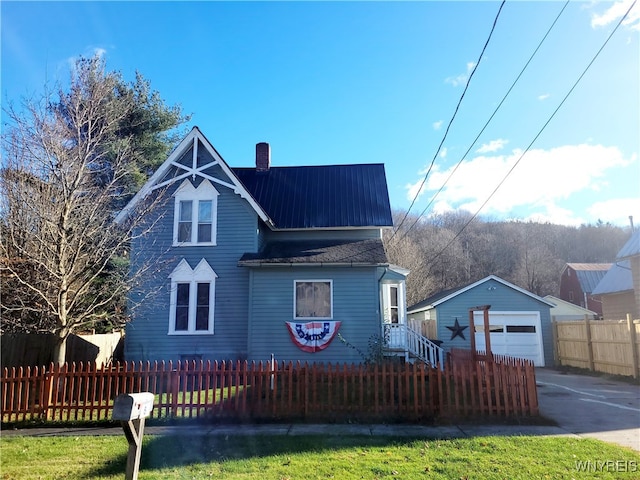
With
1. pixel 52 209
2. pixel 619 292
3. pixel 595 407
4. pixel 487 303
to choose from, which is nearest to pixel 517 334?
pixel 487 303

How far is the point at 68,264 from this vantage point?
1020 centimetres

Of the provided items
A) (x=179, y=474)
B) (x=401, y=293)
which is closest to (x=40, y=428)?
(x=179, y=474)

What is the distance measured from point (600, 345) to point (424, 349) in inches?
309

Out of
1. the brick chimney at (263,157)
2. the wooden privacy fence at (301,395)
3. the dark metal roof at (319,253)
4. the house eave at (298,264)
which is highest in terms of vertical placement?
the brick chimney at (263,157)

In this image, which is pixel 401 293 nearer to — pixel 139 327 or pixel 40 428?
pixel 139 327

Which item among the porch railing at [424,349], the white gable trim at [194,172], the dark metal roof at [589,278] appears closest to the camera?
the porch railing at [424,349]

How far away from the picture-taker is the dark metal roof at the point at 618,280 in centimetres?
2406

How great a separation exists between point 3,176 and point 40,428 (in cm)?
574

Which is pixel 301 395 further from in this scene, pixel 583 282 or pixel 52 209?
pixel 583 282

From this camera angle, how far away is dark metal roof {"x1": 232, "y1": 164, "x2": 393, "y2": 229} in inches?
645

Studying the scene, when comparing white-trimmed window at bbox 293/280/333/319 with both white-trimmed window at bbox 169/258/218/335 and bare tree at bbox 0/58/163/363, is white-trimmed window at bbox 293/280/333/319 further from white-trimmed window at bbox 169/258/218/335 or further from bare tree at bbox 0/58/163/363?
bare tree at bbox 0/58/163/363

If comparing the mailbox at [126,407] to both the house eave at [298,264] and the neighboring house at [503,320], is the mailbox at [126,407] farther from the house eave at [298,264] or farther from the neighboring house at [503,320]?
the neighboring house at [503,320]

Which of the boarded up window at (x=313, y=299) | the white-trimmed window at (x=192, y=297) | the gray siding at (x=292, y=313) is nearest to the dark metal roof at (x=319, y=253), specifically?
the gray siding at (x=292, y=313)

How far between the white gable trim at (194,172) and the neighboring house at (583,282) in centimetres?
4078
